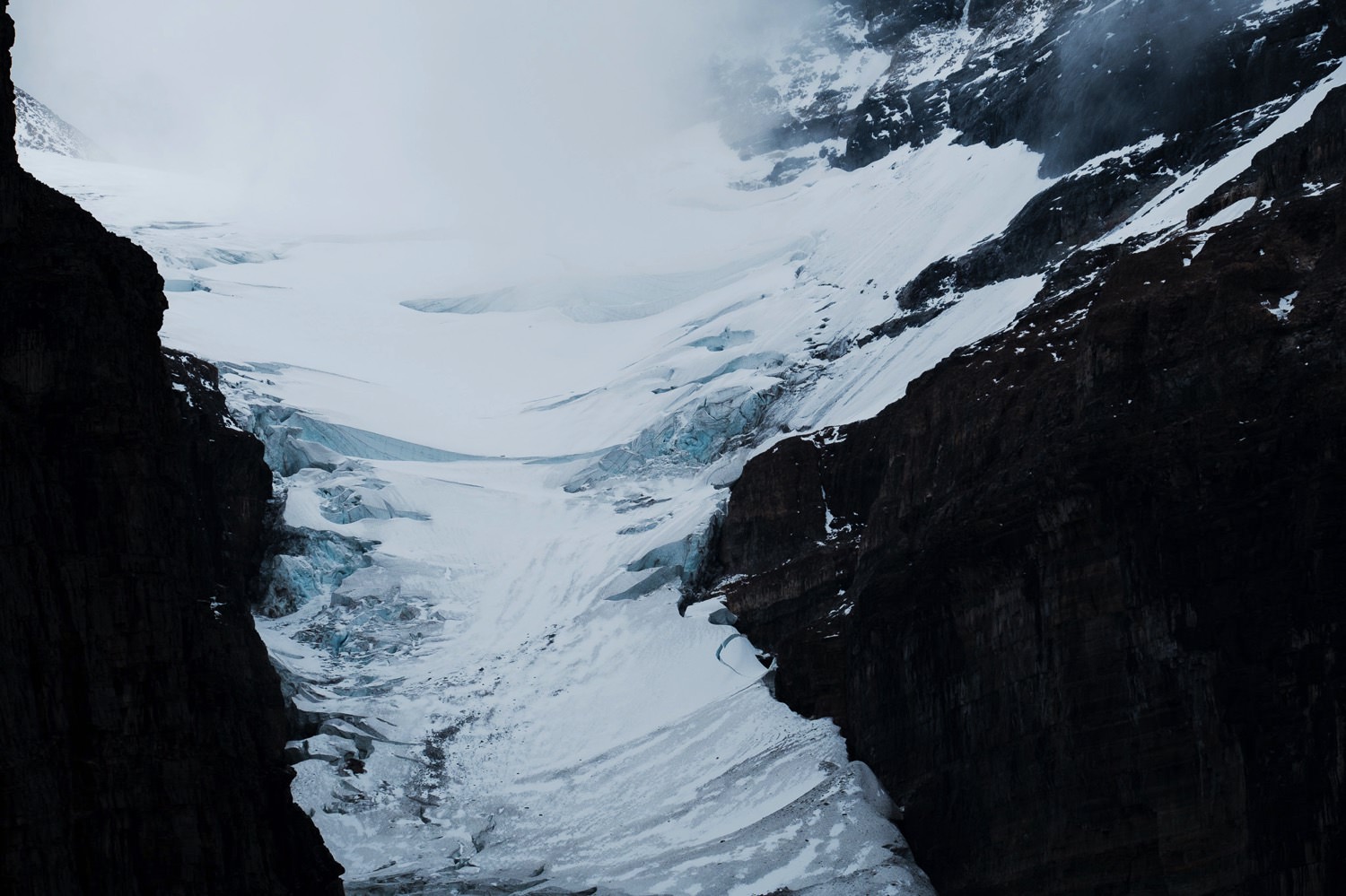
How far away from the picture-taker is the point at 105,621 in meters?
38.2

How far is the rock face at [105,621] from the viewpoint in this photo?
35.3 m

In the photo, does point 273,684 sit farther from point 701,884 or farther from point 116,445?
point 116,445

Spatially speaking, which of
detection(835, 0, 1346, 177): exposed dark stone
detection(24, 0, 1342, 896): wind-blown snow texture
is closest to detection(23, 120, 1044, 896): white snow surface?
detection(24, 0, 1342, 896): wind-blown snow texture

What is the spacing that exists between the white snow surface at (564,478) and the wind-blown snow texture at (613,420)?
28cm

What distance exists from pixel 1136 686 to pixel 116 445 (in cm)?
3553

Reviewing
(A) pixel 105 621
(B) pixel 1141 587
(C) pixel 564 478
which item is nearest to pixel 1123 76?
(C) pixel 564 478

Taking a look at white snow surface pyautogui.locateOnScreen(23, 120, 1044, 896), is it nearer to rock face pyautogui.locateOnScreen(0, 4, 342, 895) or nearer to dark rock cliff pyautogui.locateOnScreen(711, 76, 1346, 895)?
dark rock cliff pyautogui.locateOnScreen(711, 76, 1346, 895)

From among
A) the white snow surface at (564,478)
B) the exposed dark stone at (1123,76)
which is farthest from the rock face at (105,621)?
the exposed dark stone at (1123,76)

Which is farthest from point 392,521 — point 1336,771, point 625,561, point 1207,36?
point 1336,771

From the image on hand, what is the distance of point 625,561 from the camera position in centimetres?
10612

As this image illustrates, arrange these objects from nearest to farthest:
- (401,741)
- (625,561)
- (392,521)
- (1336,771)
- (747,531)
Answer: (1336,771) → (401,741) → (747,531) → (625,561) → (392,521)

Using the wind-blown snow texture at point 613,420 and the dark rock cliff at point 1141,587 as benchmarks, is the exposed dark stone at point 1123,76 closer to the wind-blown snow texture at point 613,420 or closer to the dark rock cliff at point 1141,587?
the wind-blown snow texture at point 613,420

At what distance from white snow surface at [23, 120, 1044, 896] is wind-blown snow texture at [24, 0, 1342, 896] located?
283 millimetres

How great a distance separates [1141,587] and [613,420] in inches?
2970
